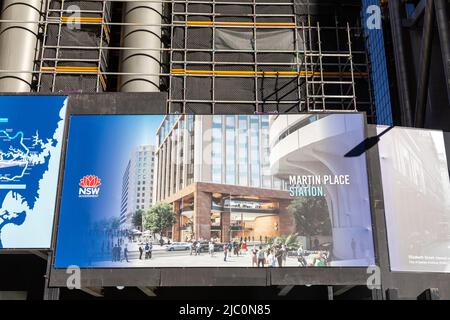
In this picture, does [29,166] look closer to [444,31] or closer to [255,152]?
[255,152]

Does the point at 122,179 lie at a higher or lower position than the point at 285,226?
higher

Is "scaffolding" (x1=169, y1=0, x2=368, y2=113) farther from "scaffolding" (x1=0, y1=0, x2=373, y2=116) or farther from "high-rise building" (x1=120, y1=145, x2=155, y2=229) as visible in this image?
"high-rise building" (x1=120, y1=145, x2=155, y2=229)

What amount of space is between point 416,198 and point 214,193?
648cm

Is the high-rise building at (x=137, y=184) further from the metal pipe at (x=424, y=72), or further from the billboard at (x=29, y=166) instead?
the metal pipe at (x=424, y=72)

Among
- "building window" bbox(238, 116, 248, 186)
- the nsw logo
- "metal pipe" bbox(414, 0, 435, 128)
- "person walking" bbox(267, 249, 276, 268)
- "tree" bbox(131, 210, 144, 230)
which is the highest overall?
"metal pipe" bbox(414, 0, 435, 128)

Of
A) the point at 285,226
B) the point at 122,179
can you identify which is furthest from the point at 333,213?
the point at 122,179

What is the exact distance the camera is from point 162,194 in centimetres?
1808

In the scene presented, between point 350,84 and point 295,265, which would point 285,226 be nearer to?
point 295,265

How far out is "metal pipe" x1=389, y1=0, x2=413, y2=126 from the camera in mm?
25109

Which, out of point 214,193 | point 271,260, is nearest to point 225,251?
point 271,260

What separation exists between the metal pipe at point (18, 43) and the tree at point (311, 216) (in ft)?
42.6

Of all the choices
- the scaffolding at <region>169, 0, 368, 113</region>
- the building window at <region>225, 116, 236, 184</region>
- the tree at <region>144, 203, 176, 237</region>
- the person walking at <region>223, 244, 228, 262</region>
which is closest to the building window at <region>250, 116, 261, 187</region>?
the building window at <region>225, 116, 236, 184</region>

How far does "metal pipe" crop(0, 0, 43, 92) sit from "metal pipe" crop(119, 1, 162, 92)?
3.86 m
